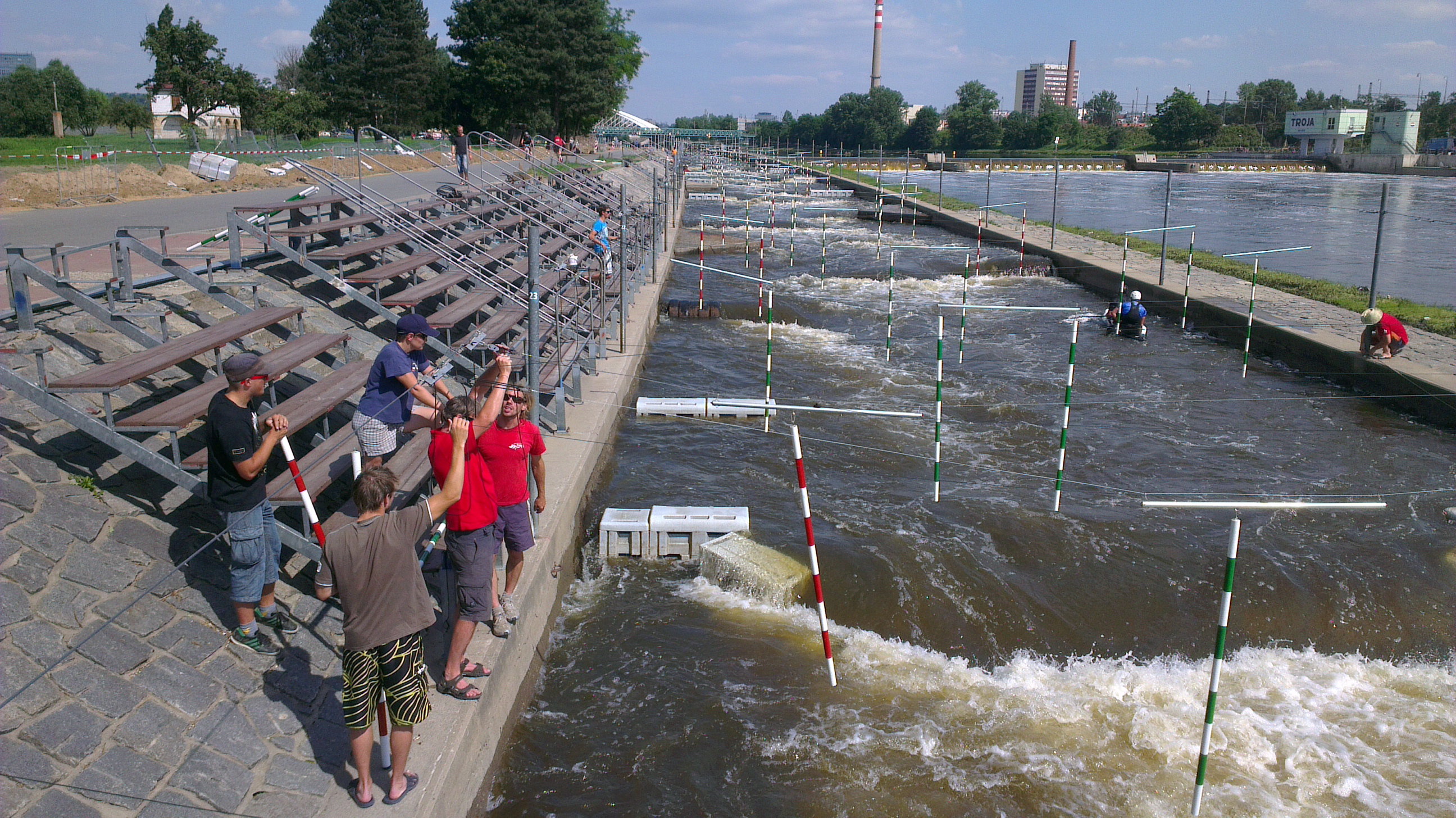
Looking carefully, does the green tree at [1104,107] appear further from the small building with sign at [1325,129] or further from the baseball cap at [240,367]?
the baseball cap at [240,367]

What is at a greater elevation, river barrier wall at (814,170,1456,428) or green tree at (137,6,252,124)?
green tree at (137,6,252,124)

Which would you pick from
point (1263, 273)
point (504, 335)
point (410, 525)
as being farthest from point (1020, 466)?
point (1263, 273)

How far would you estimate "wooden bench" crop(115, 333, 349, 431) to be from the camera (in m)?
A: 5.91

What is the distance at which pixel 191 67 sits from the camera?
1768 inches

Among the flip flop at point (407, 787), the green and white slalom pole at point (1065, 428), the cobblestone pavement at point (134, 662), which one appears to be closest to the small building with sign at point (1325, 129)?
the green and white slalom pole at point (1065, 428)

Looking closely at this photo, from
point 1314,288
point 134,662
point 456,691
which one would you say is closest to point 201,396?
point 134,662

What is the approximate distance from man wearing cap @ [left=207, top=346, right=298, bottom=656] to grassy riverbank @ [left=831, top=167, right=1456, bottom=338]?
1922 cm

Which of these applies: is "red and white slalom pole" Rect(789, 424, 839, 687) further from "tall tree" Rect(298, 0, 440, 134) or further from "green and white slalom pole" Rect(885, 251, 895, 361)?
"tall tree" Rect(298, 0, 440, 134)

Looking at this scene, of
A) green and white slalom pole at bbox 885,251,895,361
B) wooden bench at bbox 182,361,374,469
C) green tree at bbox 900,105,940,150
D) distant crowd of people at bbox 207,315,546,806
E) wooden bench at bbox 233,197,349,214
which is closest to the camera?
distant crowd of people at bbox 207,315,546,806

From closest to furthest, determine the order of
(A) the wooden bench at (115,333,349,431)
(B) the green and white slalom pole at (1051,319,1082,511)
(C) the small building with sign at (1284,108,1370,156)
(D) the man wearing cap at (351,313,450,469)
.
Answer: (A) the wooden bench at (115,333,349,431) → (D) the man wearing cap at (351,313,450,469) → (B) the green and white slalom pole at (1051,319,1082,511) → (C) the small building with sign at (1284,108,1370,156)

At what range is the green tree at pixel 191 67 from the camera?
A: 44.2 m

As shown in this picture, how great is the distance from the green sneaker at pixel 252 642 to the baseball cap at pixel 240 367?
1.44 meters

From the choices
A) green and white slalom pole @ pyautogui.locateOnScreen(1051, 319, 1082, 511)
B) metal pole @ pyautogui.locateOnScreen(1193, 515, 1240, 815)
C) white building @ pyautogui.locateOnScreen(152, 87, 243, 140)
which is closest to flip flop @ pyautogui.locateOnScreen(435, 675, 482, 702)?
metal pole @ pyautogui.locateOnScreen(1193, 515, 1240, 815)

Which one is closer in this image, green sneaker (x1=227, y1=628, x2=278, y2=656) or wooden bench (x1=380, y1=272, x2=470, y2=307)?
green sneaker (x1=227, y1=628, x2=278, y2=656)
